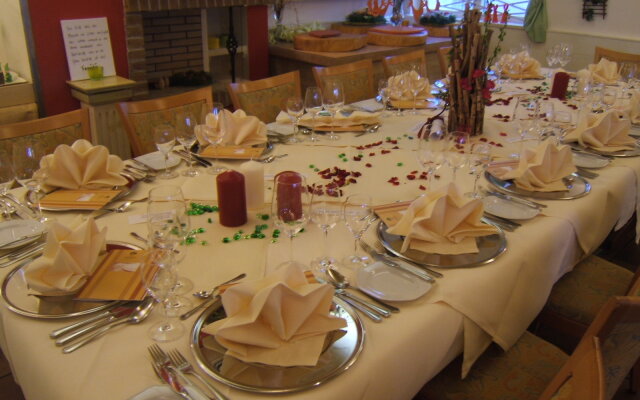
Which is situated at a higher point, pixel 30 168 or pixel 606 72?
pixel 606 72

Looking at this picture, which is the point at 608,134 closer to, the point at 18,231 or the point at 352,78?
the point at 352,78

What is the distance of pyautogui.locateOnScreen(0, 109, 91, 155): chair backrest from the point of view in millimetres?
1814

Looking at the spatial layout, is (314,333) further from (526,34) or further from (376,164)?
(526,34)

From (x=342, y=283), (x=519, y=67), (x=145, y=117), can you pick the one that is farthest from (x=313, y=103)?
(x=519, y=67)

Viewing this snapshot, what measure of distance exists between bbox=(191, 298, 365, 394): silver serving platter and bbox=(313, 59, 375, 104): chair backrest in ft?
6.84

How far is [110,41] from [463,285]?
9.91ft

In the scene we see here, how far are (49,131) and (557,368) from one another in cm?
180

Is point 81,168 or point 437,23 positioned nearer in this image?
point 81,168

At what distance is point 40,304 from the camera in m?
1.08

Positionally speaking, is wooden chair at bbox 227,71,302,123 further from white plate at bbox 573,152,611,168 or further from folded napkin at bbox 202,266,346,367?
folded napkin at bbox 202,266,346,367

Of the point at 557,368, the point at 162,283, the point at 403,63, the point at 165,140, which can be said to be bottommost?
the point at 557,368

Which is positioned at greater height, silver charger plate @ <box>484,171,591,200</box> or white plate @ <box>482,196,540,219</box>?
silver charger plate @ <box>484,171,591,200</box>

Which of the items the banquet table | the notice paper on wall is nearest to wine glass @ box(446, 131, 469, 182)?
the banquet table

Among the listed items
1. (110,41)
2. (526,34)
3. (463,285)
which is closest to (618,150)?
(463,285)
